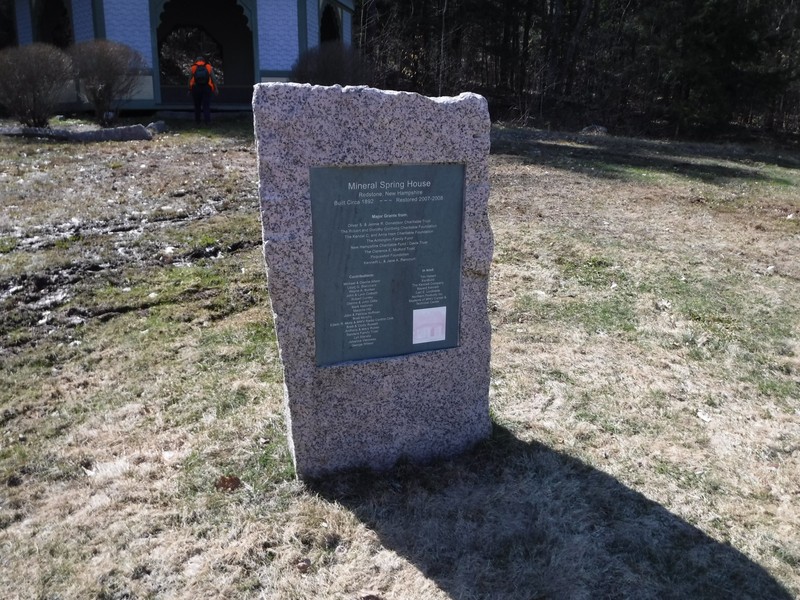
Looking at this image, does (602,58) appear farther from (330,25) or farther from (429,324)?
(429,324)

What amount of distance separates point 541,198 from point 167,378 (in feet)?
21.1

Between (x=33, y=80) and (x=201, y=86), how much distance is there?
13.3 ft

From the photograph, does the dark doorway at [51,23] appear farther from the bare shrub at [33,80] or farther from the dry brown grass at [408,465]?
the dry brown grass at [408,465]

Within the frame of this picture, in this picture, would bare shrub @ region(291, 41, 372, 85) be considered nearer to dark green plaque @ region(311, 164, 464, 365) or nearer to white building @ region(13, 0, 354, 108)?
white building @ region(13, 0, 354, 108)

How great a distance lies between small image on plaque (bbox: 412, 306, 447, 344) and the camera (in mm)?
3219

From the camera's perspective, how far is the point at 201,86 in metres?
16.9

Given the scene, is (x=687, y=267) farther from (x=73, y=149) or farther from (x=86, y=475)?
(x=73, y=149)

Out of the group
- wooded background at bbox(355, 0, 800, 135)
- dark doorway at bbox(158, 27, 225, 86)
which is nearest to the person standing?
wooded background at bbox(355, 0, 800, 135)

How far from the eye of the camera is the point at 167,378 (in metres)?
4.23

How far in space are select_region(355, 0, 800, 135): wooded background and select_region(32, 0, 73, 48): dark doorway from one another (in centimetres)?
991

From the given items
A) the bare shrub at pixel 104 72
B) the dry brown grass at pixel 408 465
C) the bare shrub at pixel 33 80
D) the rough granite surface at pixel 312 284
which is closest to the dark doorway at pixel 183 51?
the bare shrub at pixel 104 72

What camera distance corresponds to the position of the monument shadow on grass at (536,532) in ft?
8.73

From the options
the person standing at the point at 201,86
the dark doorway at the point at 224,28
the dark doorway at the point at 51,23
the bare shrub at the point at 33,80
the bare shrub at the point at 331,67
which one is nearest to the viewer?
the bare shrub at the point at 33,80

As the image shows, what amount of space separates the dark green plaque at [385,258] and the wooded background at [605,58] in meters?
22.5
